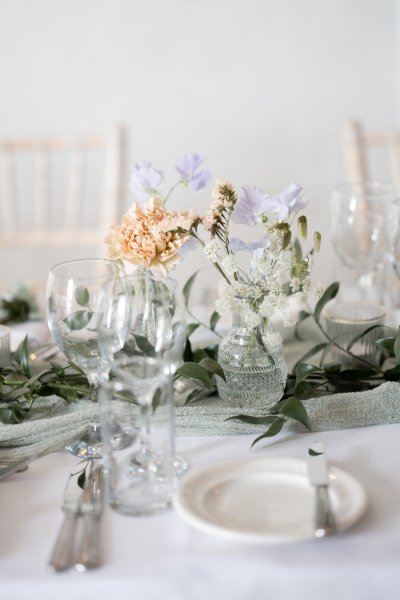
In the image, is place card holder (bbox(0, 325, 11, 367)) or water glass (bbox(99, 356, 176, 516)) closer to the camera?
water glass (bbox(99, 356, 176, 516))

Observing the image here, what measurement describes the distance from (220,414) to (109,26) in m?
1.99

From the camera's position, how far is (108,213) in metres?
1.92

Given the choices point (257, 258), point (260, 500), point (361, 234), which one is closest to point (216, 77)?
point (361, 234)

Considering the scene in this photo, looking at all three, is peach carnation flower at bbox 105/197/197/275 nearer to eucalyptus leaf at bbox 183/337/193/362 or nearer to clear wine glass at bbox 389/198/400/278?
eucalyptus leaf at bbox 183/337/193/362

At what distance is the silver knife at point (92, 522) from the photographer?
610mm

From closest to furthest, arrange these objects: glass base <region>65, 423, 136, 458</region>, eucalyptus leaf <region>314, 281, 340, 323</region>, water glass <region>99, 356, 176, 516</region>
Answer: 1. water glass <region>99, 356, 176, 516</region>
2. glass base <region>65, 423, 136, 458</region>
3. eucalyptus leaf <region>314, 281, 340, 323</region>

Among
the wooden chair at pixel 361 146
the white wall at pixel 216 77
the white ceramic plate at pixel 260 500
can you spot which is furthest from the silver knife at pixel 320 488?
the white wall at pixel 216 77

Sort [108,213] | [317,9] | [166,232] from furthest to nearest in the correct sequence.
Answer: [317,9] → [108,213] → [166,232]

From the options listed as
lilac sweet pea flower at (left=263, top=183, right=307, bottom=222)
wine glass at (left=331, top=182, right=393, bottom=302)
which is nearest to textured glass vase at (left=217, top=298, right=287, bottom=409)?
lilac sweet pea flower at (left=263, top=183, right=307, bottom=222)

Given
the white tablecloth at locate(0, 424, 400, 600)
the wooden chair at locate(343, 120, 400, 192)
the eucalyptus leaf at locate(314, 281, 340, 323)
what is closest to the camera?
the white tablecloth at locate(0, 424, 400, 600)

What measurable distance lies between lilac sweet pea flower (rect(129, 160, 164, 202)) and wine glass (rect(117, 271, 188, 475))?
0.18 metres

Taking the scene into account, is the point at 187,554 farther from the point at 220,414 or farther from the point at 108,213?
the point at 108,213

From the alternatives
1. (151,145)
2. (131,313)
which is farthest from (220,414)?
(151,145)

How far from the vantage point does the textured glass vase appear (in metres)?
0.89
